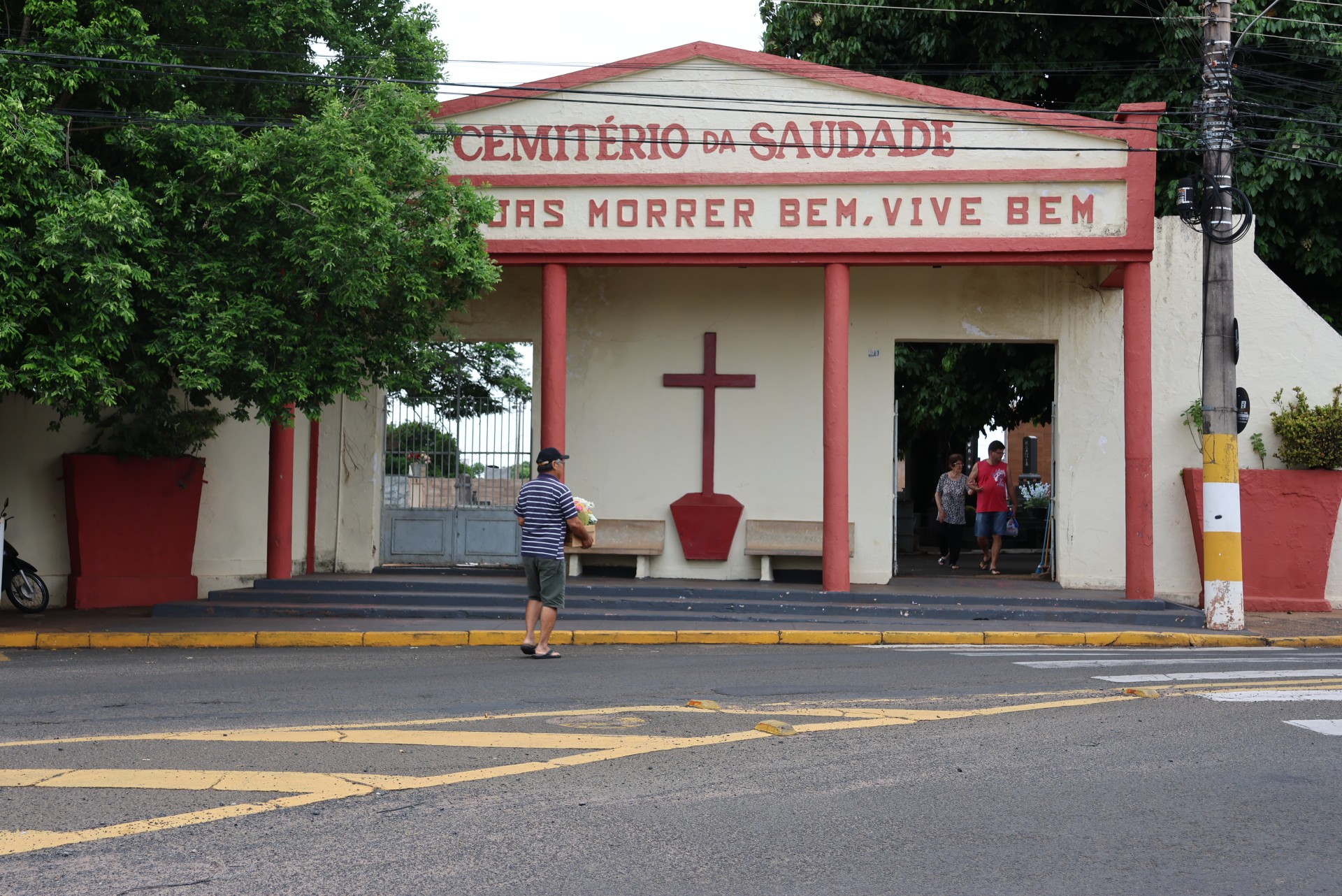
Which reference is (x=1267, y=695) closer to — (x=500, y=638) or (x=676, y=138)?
(x=500, y=638)

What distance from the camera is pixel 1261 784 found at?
18.6 ft

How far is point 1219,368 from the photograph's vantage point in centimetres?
1341

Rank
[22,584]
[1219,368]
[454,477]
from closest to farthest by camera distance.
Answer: [22,584] < [1219,368] < [454,477]

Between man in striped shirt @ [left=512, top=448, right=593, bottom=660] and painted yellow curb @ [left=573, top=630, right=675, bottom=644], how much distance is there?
69.6 inches

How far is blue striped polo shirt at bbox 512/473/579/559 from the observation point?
10281 mm

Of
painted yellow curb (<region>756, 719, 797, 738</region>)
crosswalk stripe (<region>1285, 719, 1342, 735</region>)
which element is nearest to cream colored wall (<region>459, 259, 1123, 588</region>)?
crosswalk stripe (<region>1285, 719, 1342, 735</region>)

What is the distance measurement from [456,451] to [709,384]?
3529mm

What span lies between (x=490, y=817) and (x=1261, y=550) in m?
12.7

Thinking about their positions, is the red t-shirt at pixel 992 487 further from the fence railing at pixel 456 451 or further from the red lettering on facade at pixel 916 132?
the fence railing at pixel 456 451

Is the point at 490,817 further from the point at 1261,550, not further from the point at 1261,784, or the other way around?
the point at 1261,550

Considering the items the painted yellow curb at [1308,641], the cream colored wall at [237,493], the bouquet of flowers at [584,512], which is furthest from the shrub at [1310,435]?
the cream colored wall at [237,493]

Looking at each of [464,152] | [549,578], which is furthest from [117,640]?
[464,152]

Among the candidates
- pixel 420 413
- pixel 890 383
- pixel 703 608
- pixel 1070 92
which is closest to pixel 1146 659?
pixel 703 608

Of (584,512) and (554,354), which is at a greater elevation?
(554,354)
